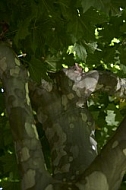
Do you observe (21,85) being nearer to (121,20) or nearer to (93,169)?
(93,169)

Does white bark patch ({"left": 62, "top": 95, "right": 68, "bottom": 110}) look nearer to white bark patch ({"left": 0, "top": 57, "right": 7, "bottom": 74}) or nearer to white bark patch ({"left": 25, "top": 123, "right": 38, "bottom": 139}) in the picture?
white bark patch ({"left": 0, "top": 57, "right": 7, "bottom": 74})

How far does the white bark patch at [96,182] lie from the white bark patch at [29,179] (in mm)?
148

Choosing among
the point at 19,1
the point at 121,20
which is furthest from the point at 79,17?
the point at 121,20

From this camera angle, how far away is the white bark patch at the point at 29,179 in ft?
4.96

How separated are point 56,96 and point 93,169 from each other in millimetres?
724

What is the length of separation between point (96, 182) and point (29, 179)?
20cm

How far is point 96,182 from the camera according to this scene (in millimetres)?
1494

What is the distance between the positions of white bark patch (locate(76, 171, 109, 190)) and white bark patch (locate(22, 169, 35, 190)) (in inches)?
5.8

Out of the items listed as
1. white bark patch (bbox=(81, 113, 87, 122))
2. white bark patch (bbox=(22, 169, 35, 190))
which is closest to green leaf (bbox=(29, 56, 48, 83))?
white bark patch (bbox=(81, 113, 87, 122))

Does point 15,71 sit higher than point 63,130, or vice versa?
point 15,71

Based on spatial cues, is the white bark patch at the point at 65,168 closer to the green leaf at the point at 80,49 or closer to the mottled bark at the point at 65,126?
the mottled bark at the point at 65,126

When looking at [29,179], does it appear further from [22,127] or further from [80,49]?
[80,49]

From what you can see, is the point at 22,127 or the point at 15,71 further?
the point at 15,71

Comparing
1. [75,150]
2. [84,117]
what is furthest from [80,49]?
[75,150]
